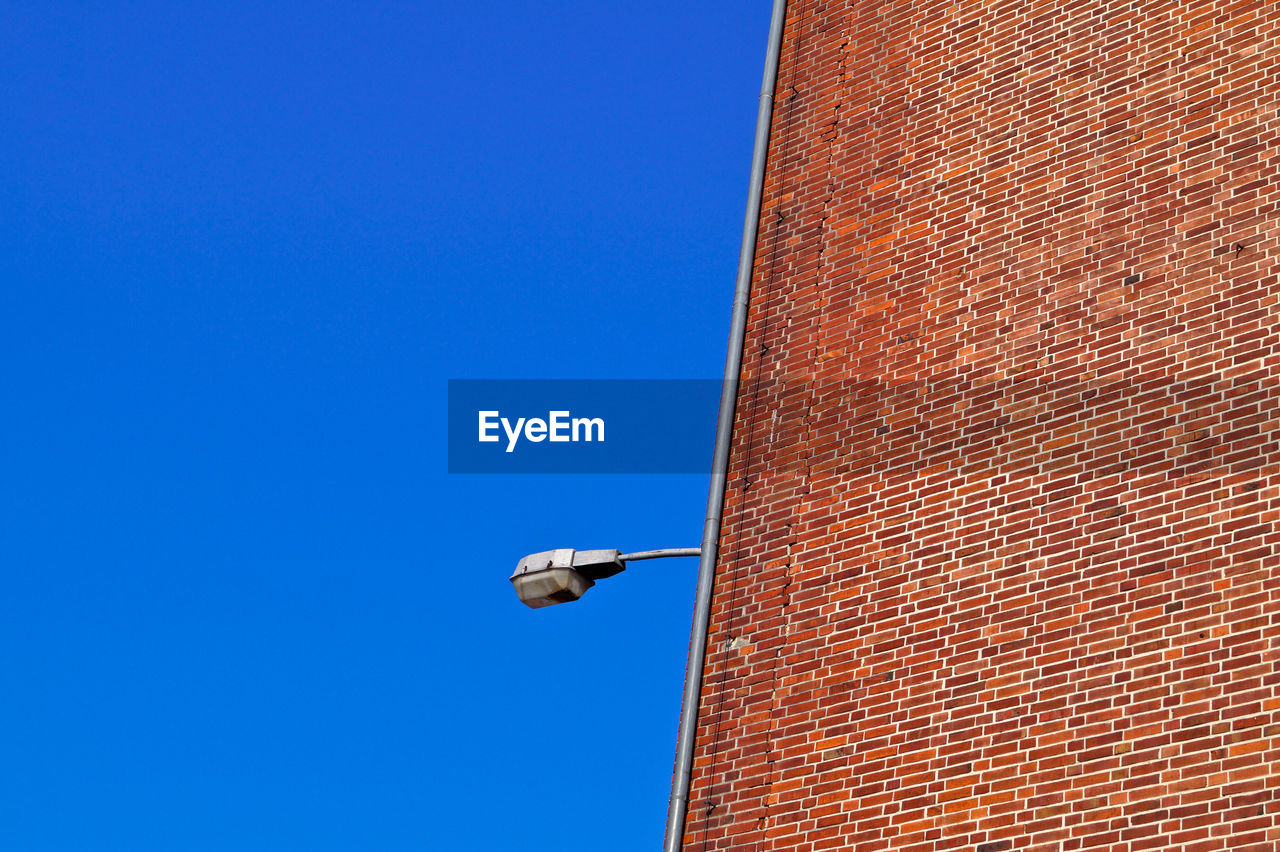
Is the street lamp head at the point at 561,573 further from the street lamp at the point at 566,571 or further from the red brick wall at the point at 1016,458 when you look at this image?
the red brick wall at the point at 1016,458

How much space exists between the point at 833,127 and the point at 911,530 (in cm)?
320

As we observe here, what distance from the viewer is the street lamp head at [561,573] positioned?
9.94 meters

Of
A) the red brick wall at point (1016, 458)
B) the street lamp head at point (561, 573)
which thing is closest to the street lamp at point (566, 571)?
the street lamp head at point (561, 573)

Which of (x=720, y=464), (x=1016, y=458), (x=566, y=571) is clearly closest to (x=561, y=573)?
(x=566, y=571)

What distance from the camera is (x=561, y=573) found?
994 centimetres

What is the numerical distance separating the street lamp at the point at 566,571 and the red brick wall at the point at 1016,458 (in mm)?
591

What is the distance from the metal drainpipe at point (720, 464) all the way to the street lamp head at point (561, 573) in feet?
1.79

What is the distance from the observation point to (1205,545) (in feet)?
26.9

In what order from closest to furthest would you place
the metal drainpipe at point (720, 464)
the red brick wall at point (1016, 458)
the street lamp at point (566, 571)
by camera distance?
the red brick wall at point (1016, 458)
the metal drainpipe at point (720, 464)
the street lamp at point (566, 571)

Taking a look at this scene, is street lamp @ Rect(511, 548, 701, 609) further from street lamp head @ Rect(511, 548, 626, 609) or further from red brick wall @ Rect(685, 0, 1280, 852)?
red brick wall @ Rect(685, 0, 1280, 852)

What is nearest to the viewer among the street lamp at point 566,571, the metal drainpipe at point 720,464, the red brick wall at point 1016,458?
the red brick wall at point 1016,458

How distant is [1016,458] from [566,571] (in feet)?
8.66

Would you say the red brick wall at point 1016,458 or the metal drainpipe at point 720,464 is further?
the metal drainpipe at point 720,464

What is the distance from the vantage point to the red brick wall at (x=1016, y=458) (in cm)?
799
